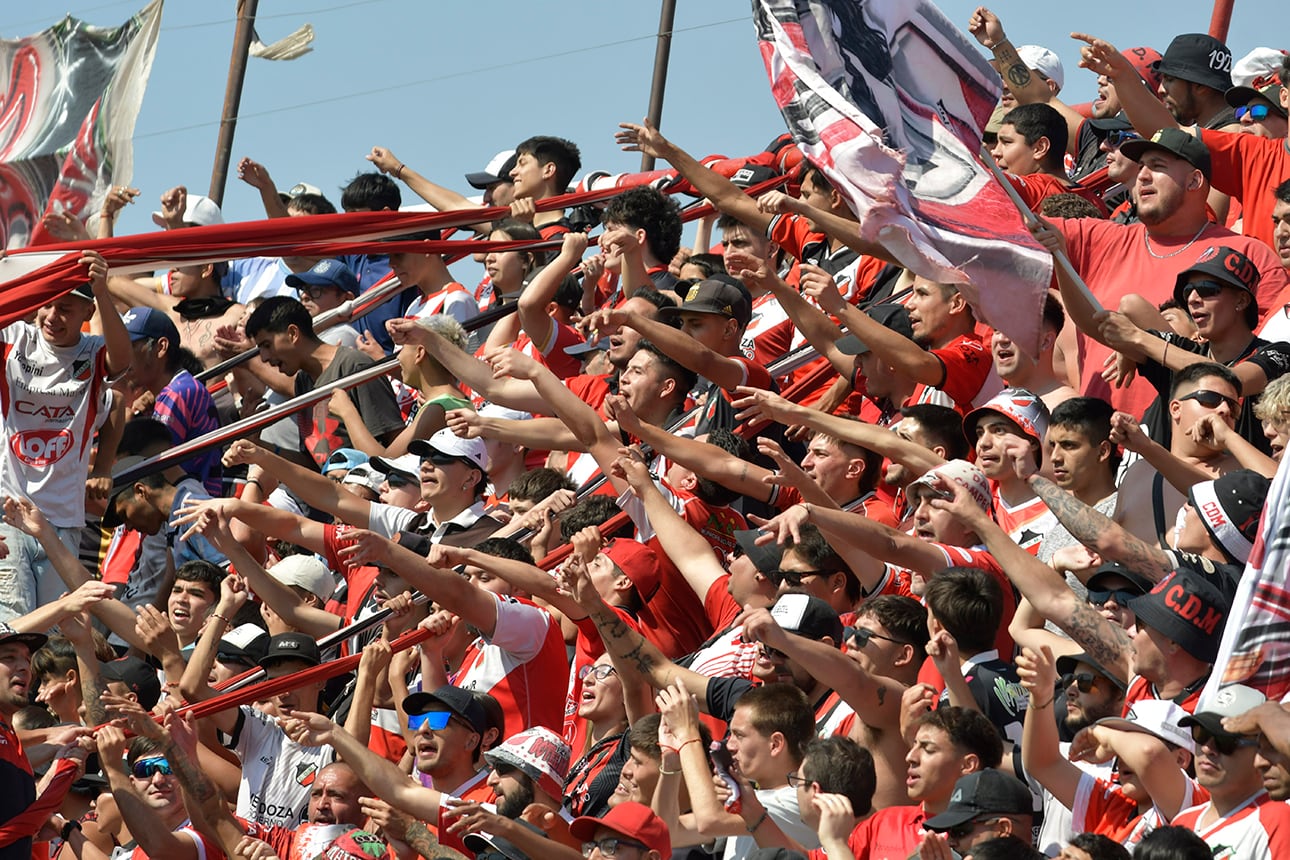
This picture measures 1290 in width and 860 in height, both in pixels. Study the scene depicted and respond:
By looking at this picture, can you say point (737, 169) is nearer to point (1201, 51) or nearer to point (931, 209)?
point (1201, 51)

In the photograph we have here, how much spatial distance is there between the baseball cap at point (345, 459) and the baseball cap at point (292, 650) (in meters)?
1.76

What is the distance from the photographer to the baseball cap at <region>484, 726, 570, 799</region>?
6.80 m

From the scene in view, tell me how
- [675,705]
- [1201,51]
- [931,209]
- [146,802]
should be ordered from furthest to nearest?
[1201,51] < [146,802] < [931,209] < [675,705]

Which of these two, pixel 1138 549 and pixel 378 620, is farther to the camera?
pixel 378 620

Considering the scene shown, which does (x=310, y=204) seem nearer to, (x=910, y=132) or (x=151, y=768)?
(x=151, y=768)

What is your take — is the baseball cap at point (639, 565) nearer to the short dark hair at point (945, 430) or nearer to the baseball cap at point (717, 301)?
the short dark hair at point (945, 430)

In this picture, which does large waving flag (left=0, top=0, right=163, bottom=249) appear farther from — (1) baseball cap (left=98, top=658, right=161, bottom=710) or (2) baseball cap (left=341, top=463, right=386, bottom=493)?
(2) baseball cap (left=341, top=463, right=386, bottom=493)

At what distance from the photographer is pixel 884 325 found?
854 centimetres

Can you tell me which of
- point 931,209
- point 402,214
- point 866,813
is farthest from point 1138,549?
point 402,214

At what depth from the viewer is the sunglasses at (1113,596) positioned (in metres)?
5.90

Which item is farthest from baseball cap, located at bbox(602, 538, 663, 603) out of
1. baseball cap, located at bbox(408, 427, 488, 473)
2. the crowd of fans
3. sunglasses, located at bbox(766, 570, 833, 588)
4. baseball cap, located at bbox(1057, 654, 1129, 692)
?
baseball cap, located at bbox(1057, 654, 1129, 692)

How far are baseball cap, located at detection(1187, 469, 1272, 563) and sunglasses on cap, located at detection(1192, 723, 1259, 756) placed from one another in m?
1.18

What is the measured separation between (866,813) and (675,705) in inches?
26.9

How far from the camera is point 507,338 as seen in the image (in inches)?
430
